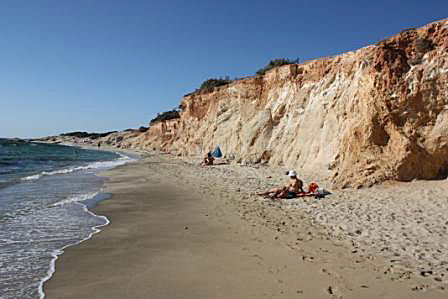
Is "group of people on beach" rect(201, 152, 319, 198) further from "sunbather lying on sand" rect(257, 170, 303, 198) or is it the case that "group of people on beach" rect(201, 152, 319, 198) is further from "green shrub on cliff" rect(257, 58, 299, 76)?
"green shrub on cliff" rect(257, 58, 299, 76)

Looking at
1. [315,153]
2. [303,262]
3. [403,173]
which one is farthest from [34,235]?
[315,153]

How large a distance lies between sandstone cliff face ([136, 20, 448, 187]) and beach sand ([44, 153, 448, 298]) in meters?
1.13

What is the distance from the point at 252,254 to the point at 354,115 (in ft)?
27.0

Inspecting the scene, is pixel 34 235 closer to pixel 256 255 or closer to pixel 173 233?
pixel 173 233

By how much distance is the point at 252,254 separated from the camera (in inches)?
207

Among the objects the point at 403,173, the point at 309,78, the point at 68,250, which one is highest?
the point at 309,78

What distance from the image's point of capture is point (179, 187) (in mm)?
12836

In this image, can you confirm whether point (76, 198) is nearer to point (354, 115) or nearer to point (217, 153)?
point (354, 115)

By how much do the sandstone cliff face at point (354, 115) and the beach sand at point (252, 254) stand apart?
1.13 metres

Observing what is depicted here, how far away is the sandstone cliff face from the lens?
32.1 ft

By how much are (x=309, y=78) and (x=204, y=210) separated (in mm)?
12570

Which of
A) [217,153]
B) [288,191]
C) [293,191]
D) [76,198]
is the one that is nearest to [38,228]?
[76,198]

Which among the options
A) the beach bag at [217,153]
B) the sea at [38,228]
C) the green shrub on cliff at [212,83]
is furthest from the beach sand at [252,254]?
the green shrub on cliff at [212,83]

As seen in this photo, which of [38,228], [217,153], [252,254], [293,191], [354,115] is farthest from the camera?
[217,153]
